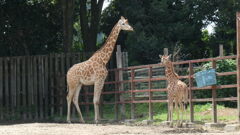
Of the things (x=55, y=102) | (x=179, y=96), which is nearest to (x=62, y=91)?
(x=55, y=102)

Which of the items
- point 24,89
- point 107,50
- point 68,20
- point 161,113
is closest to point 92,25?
point 68,20

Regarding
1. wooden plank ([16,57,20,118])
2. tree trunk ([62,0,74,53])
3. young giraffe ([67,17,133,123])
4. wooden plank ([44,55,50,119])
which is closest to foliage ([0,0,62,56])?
tree trunk ([62,0,74,53])

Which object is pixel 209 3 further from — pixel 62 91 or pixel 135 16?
pixel 62 91

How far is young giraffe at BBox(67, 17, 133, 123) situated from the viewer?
17688 mm

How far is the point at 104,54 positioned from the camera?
711 inches

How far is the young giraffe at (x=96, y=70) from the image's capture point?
17.7 meters

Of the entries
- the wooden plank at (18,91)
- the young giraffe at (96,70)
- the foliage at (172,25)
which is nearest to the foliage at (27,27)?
the foliage at (172,25)

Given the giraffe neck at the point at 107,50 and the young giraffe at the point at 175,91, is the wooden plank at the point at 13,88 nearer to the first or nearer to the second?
the giraffe neck at the point at 107,50

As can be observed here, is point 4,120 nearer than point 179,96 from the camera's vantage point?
No

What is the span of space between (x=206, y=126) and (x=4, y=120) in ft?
31.8

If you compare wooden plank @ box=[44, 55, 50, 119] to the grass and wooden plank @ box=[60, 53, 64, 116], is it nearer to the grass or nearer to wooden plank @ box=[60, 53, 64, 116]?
wooden plank @ box=[60, 53, 64, 116]

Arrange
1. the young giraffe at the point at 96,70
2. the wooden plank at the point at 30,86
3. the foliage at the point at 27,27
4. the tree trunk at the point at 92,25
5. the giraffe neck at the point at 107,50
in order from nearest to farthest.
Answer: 1. the young giraffe at the point at 96,70
2. the giraffe neck at the point at 107,50
3. the wooden plank at the point at 30,86
4. the foliage at the point at 27,27
5. the tree trunk at the point at 92,25

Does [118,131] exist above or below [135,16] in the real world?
below

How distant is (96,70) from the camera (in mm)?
17797
